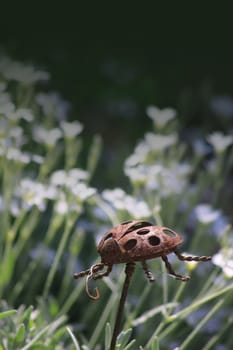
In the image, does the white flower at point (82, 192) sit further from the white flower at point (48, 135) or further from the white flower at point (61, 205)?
the white flower at point (48, 135)

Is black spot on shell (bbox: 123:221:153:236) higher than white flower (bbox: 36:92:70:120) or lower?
lower

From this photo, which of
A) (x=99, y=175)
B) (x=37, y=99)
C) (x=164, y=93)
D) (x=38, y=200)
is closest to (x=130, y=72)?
(x=164, y=93)

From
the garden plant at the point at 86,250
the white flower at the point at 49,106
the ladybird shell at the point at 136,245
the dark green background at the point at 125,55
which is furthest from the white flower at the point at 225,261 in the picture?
the dark green background at the point at 125,55

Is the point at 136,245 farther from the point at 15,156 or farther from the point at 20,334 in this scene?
the point at 15,156

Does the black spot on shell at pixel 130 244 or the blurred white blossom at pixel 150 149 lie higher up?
the blurred white blossom at pixel 150 149

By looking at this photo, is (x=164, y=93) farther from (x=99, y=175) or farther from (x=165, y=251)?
(x=165, y=251)

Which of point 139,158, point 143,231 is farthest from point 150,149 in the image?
point 143,231

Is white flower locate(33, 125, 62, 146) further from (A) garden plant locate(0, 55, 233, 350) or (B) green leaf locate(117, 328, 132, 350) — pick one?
(B) green leaf locate(117, 328, 132, 350)

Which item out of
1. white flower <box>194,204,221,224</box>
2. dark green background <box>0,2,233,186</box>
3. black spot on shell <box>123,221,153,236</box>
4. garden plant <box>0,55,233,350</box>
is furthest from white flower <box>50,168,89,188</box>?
dark green background <box>0,2,233,186</box>
